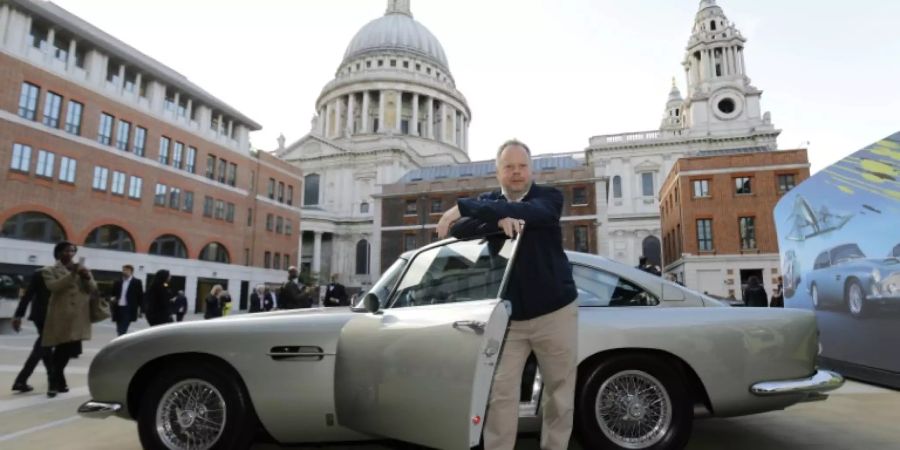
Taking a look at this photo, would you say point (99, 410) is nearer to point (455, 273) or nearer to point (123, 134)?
point (455, 273)

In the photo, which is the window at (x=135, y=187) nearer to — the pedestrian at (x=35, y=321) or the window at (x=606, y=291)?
the pedestrian at (x=35, y=321)

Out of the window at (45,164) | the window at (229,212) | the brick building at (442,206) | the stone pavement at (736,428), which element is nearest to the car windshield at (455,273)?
the stone pavement at (736,428)

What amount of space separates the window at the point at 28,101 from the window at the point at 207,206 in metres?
11.3

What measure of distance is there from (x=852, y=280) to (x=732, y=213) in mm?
26918

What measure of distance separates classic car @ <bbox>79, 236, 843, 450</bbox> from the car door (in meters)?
0.01

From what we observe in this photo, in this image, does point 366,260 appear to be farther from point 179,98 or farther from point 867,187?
point 867,187

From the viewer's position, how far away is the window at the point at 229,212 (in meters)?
36.6

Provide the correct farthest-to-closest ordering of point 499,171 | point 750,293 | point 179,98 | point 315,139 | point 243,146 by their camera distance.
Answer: point 315,139
point 243,146
point 179,98
point 750,293
point 499,171

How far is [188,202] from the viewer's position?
110ft

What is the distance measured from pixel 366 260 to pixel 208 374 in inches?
2323

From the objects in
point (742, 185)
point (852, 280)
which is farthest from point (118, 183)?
point (742, 185)

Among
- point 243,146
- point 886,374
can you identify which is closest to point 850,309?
point 886,374

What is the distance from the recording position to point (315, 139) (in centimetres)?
6744

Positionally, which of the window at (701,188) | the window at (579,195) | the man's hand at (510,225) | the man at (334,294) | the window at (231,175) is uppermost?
the window at (231,175)
